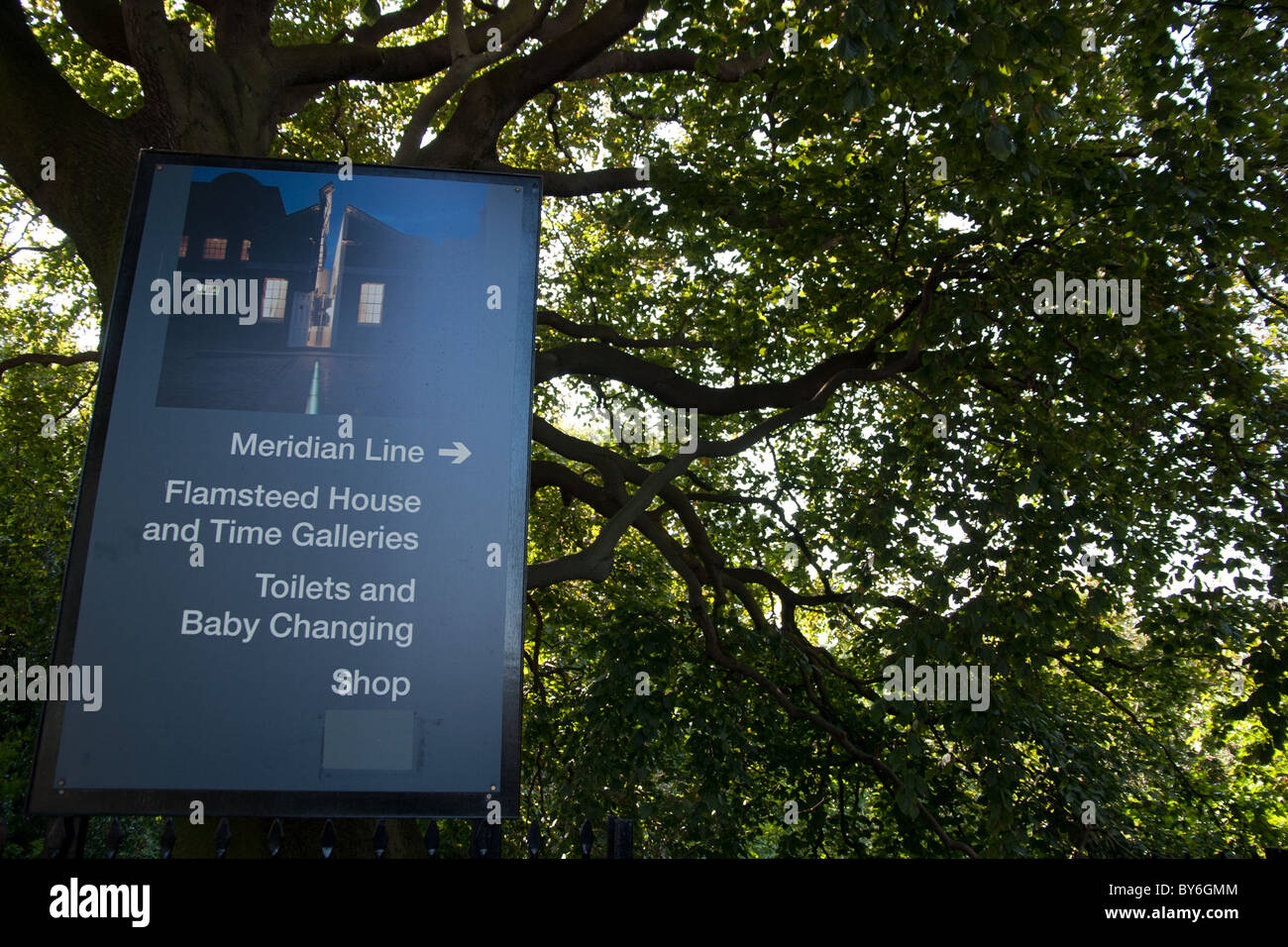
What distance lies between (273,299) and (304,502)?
962 mm

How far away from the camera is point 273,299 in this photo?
3873 millimetres

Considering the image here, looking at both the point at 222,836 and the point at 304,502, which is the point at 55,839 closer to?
the point at 222,836

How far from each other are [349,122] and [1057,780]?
10.6 m

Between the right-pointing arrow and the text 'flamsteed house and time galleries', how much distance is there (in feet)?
0.58

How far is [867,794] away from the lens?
10430 millimetres

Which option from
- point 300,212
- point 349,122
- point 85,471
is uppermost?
point 349,122

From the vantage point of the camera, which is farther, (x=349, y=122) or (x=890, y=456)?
(x=349, y=122)

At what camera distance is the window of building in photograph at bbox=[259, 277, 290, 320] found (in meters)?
3.85

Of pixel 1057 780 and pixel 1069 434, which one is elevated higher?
pixel 1069 434

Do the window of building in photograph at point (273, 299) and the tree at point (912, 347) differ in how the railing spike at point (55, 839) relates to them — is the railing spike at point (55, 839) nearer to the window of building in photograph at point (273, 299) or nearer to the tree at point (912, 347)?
the window of building in photograph at point (273, 299)

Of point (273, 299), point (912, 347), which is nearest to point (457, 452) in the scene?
point (273, 299)

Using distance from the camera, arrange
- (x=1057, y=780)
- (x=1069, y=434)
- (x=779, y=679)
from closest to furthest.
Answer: (x=1057, y=780) → (x=1069, y=434) → (x=779, y=679)
